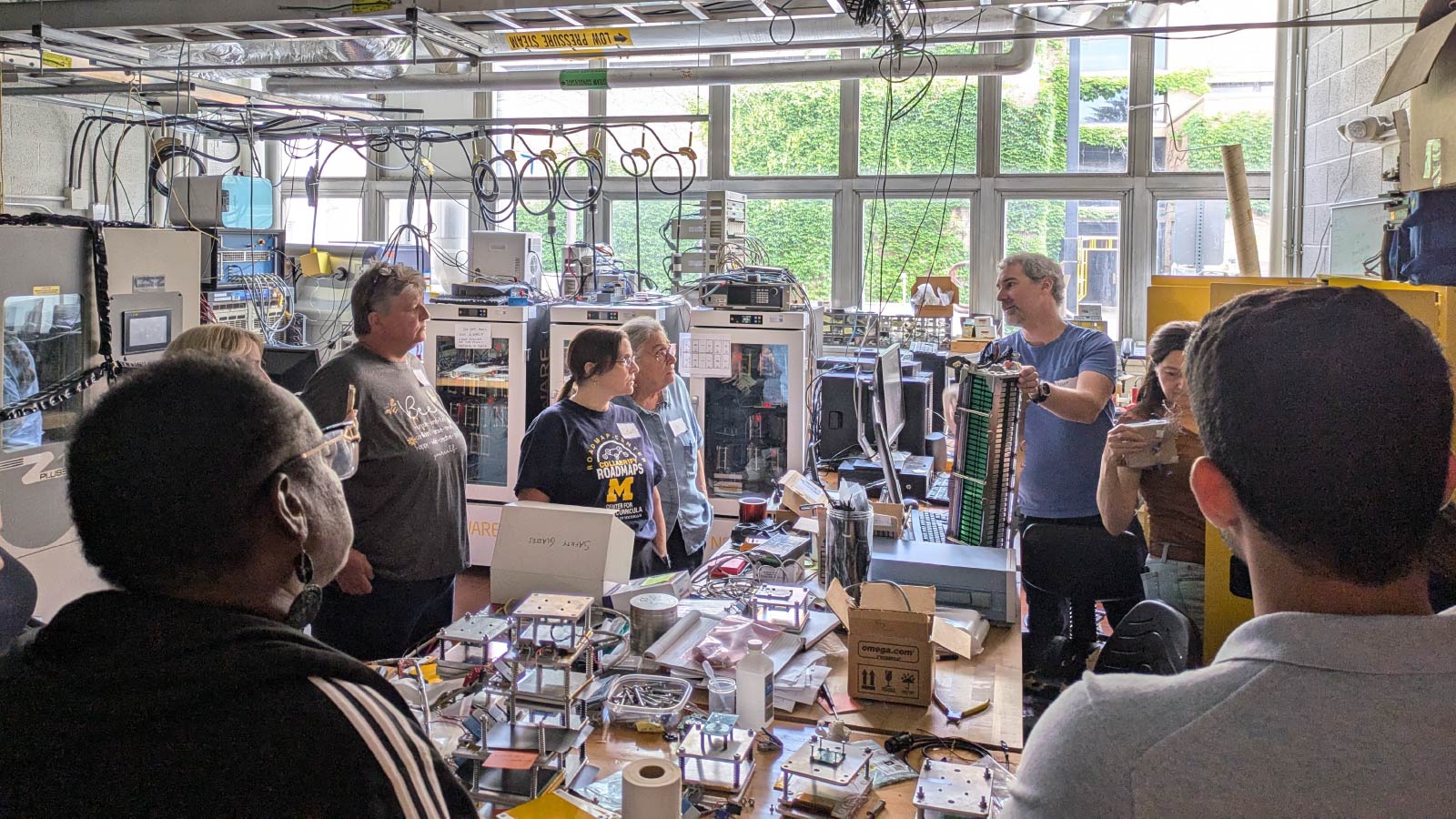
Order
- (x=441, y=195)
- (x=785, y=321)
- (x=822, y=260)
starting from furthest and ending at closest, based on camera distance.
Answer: (x=441, y=195) → (x=822, y=260) → (x=785, y=321)

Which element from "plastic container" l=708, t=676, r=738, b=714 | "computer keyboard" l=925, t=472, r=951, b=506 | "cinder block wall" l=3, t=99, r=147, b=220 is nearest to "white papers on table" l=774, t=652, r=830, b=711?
"plastic container" l=708, t=676, r=738, b=714

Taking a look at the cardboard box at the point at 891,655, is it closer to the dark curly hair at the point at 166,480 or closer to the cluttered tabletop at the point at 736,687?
the cluttered tabletop at the point at 736,687

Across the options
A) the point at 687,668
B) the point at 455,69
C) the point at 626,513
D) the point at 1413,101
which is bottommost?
the point at 687,668

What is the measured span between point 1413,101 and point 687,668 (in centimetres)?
236

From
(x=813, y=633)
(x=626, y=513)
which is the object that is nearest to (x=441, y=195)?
(x=626, y=513)

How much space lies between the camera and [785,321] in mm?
4688

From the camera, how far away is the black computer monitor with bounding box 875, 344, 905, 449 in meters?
2.79

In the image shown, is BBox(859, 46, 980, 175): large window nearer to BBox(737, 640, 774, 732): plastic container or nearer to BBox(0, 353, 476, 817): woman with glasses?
BBox(737, 640, 774, 732): plastic container

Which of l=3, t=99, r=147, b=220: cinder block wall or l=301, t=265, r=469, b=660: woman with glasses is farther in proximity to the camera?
l=3, t=99, r=147, b=220: cinder block wall

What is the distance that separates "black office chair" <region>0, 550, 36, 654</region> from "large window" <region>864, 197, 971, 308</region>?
6.01 m

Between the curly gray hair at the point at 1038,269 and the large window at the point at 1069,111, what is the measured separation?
4191 mm

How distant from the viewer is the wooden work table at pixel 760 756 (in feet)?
5.18

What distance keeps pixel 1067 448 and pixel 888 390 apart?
2.02 feet

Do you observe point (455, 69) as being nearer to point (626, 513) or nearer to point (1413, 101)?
point (626, 513)
